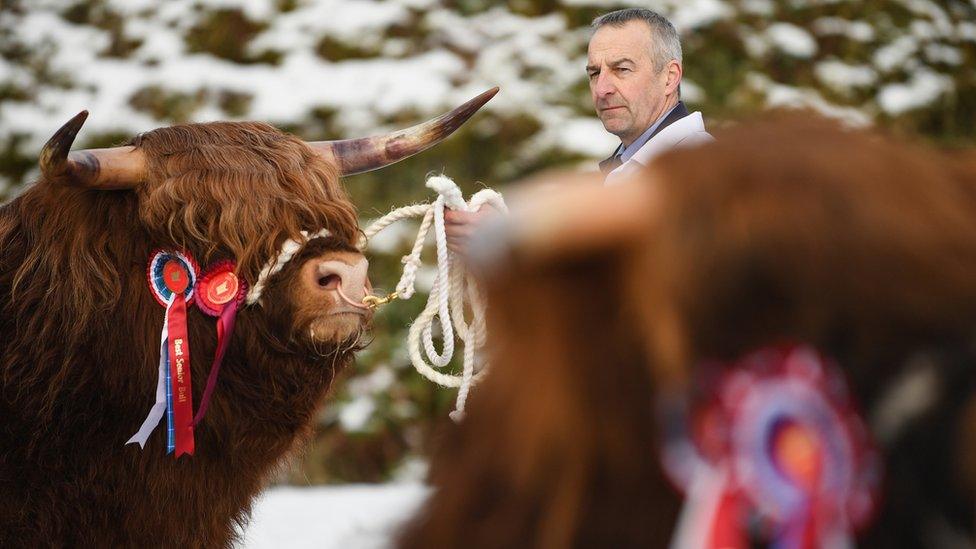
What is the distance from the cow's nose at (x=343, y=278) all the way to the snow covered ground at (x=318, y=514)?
171 centimetres

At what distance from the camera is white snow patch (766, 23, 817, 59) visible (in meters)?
9.27

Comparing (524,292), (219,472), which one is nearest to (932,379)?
(524,292)

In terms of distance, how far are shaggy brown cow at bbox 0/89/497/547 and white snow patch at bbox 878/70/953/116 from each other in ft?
24.3

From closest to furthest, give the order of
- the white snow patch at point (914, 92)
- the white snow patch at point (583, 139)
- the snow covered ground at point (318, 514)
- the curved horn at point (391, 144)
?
the curved horn at point (391, 144) < the snow covered ground at point (318, 514) < the white snow patch at point (583, 139) < the white snow patch at point (914, 92)

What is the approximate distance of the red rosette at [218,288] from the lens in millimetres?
2701

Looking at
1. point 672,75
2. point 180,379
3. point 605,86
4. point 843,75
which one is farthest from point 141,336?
point 843,75

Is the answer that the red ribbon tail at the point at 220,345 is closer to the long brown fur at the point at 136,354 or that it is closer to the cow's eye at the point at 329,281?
the long brown fur at the point at 136,354

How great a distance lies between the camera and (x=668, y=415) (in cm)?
94

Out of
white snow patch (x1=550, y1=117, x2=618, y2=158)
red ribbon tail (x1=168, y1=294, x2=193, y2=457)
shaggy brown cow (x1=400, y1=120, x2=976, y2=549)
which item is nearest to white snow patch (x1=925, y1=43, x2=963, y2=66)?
white snow patch (x1=550, y1=117, x2=618, y2=158)

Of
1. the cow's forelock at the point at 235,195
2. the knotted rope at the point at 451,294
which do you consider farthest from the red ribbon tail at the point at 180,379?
the knotted rope at the point at 451,294

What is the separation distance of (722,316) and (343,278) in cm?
182

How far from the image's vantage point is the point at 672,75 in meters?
3.18

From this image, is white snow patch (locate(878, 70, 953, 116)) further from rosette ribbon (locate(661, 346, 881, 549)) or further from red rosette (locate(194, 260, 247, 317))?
rosette ribbon (locate(661, 346, 881, 549))

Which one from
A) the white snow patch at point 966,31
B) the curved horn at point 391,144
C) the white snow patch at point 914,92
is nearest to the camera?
the curved horn at point 391,144
